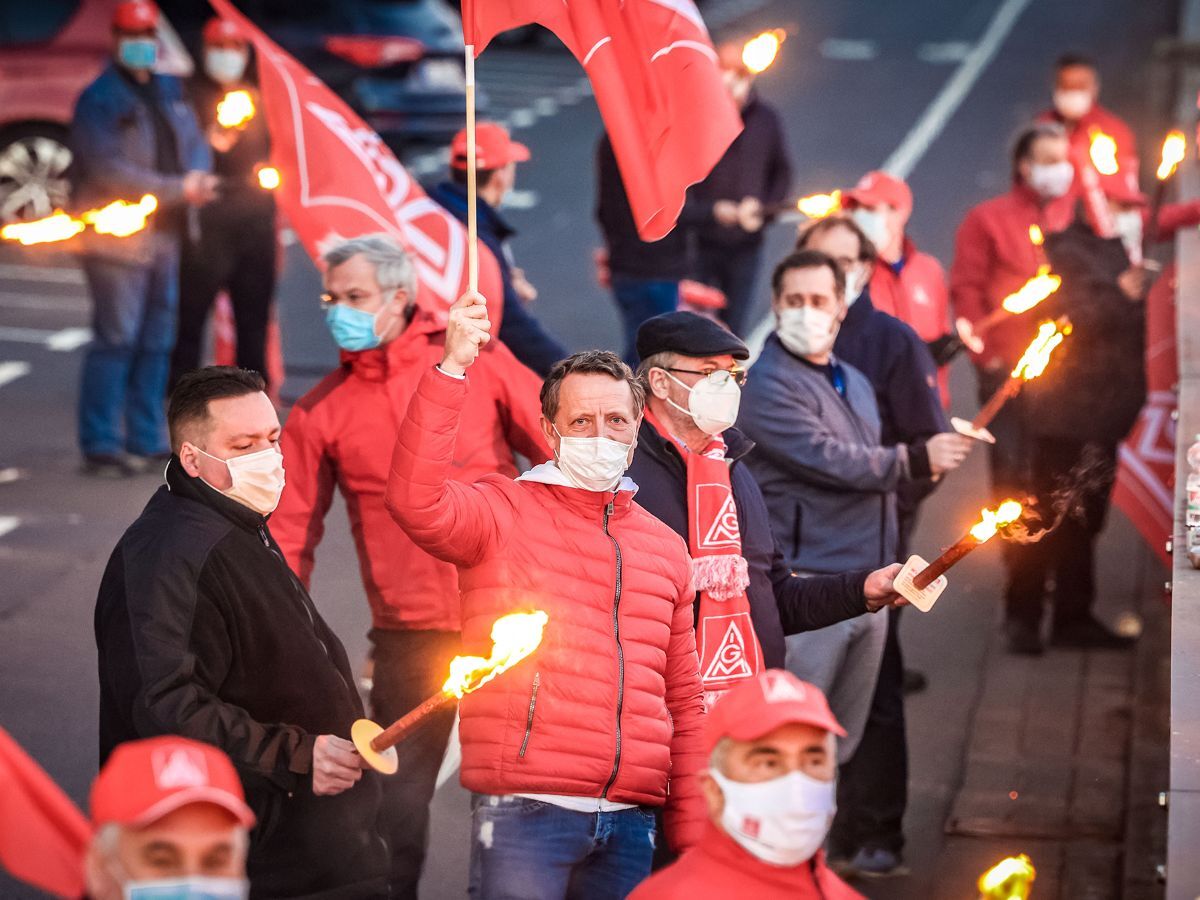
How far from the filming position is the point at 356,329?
718 centimetres

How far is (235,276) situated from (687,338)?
6.16 metres

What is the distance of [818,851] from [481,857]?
3.75ft

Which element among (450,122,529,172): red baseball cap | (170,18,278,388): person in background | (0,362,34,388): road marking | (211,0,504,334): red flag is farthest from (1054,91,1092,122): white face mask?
(0,362,34,388): road marking

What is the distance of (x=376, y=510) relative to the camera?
7.16 meters

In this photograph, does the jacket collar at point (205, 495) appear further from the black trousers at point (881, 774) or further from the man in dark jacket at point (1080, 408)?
the man in dark jacket at point (1080, 408)

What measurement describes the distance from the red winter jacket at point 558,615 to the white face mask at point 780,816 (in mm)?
932

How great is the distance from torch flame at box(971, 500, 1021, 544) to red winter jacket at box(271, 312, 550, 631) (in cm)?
191

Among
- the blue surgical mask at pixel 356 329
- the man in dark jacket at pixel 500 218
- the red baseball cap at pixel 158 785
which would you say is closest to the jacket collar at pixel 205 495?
the red baseball cap at pixel 158 785

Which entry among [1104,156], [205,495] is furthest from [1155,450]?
[205,495]

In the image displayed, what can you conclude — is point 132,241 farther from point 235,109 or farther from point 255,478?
point 255,478

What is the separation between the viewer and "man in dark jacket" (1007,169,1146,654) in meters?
10.3

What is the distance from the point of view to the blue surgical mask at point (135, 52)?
12.0 meters

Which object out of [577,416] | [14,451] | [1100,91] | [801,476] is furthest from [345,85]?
[577,416]

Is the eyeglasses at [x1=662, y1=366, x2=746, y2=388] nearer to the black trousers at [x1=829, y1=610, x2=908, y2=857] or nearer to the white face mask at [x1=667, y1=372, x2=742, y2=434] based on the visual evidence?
the white face mask at [x1=667, y1=372, x2=742, y2=434]
